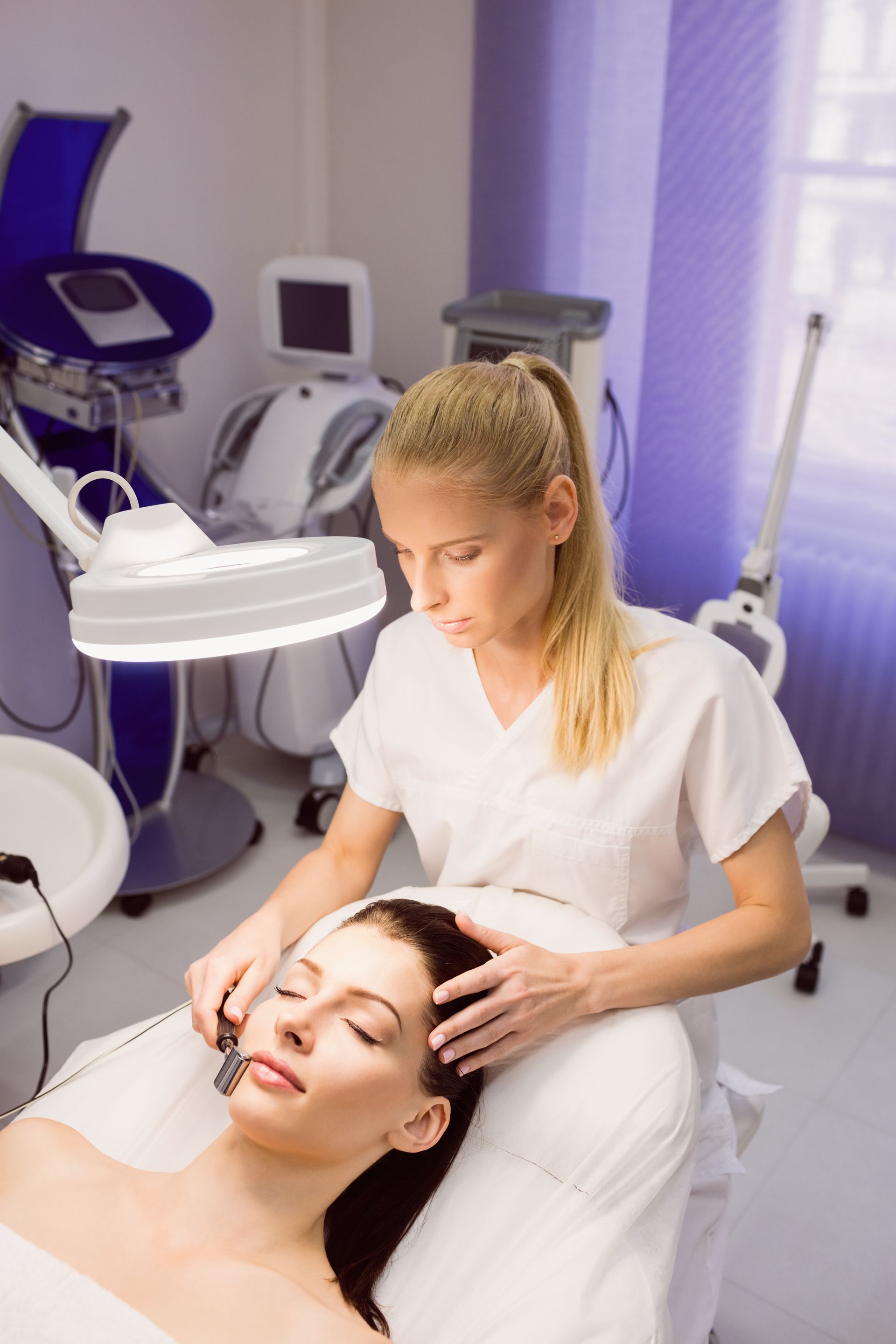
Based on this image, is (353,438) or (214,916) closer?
(214,916)

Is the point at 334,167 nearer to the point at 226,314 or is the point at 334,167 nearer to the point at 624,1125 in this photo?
the point at 226,314

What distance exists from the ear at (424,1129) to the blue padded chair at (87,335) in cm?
147

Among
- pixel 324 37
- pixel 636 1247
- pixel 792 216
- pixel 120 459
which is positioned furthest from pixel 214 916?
pixel 324 37

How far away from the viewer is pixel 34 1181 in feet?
3.57

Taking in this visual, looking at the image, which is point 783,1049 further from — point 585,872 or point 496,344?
point 496,344

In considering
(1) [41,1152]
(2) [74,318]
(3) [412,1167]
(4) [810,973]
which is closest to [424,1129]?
(3) [412,1167]

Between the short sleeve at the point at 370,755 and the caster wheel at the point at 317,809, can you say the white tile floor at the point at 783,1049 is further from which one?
the short sleeve at the point at 370,755

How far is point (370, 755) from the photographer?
144 centimetres

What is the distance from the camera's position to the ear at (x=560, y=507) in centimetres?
121

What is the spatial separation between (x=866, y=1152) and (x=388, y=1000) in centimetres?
123

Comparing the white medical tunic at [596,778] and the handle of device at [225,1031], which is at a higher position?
the white medical tunic at [596,778]

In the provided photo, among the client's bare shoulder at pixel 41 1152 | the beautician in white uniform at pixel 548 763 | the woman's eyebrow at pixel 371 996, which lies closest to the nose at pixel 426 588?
the beautician in white uniform at pixel 548 763

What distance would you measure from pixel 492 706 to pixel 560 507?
0.87ft

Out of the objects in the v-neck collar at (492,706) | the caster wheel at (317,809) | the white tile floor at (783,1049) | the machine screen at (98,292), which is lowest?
the white tile floor at (783,1049)
